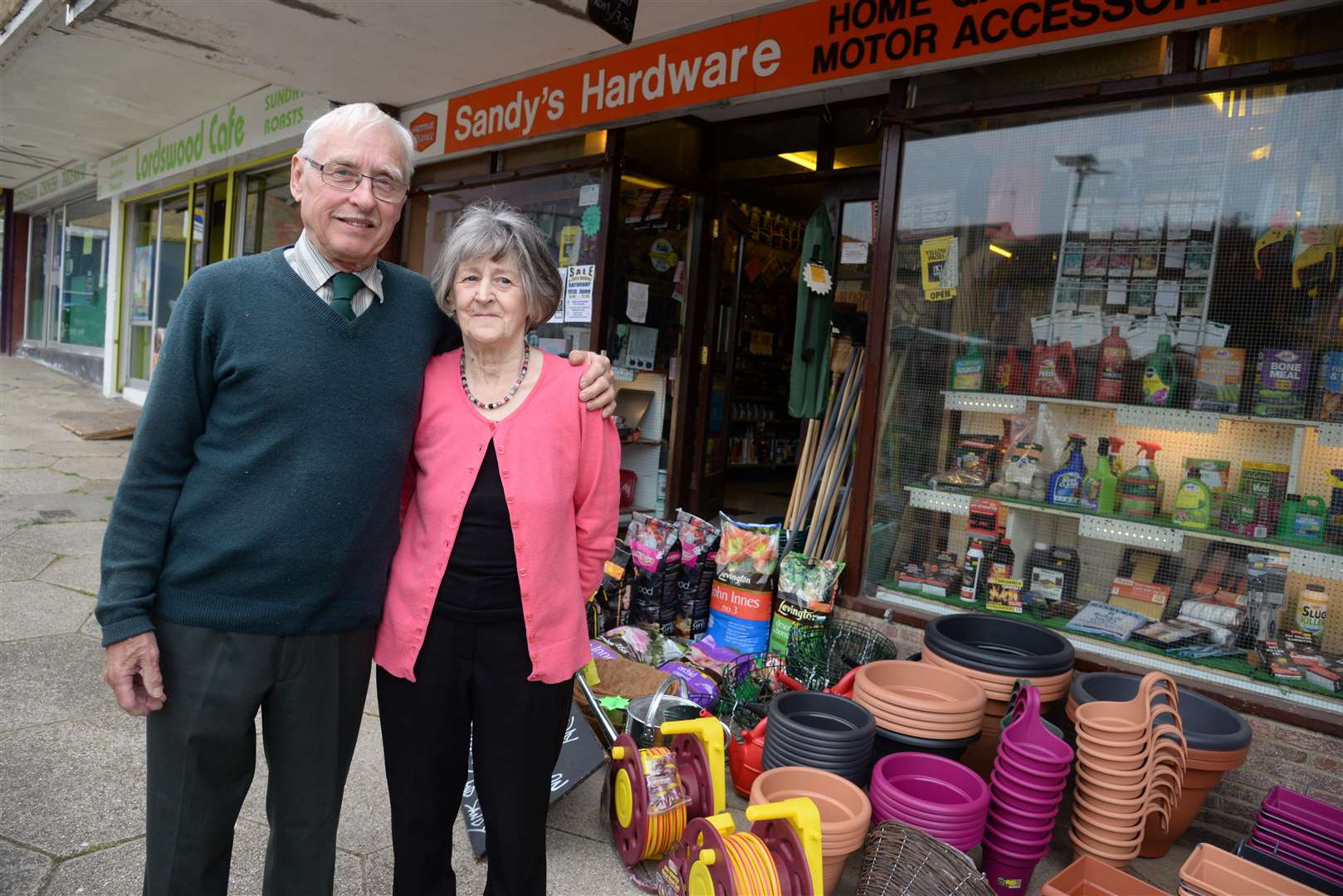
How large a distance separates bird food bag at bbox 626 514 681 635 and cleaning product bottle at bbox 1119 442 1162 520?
2.00m

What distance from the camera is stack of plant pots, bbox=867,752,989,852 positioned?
90.4 inches

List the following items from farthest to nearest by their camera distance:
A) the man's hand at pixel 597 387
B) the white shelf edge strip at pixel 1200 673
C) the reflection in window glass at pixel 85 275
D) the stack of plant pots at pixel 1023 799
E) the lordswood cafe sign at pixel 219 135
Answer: the reflection in window glass at pixel 85 275 < the lordswood cafe sign at pixel 219 135 < the white shelf edge strip at pixel 1200 673 < the stack of plant pots at pixel 1023 799 < the man's hand at pixel 597 387

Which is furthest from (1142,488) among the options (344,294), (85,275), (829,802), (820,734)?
(85,275)

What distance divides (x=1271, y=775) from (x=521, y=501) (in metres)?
2.80

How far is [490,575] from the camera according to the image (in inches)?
69.4

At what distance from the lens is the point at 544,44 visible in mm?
4840

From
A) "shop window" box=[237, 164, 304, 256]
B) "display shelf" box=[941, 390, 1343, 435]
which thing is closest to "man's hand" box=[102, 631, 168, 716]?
"display shelf" box=[941, 390, 1343, 435]

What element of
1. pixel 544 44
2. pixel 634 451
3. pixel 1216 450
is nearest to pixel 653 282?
pixel 634 451

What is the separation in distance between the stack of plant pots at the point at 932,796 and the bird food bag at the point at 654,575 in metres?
1.75

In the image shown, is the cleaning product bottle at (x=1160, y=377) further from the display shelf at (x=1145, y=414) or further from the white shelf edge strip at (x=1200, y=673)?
the white shelf edge strip at (x=1200, y=673)

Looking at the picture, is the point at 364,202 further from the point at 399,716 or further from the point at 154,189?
the point at 154,189

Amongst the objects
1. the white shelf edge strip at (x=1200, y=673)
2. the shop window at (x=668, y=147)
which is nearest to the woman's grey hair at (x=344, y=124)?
the white shelf edge strip at (x=1200, y=673)

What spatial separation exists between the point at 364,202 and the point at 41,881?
196 centimetres

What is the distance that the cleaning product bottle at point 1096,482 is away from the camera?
354 cm
